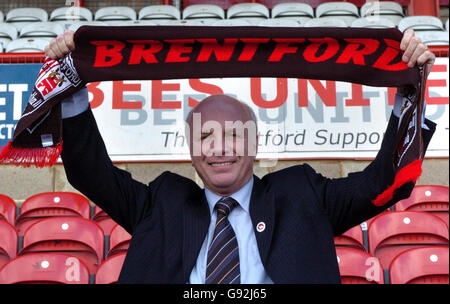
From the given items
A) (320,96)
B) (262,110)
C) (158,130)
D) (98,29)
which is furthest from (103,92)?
(98,29)

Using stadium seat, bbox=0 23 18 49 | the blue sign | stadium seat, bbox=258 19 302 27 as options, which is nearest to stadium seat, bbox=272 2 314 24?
stadium seat, bbox=258 19 302 27

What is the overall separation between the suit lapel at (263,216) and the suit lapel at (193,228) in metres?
0.12

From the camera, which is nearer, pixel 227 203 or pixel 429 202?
pixel 227 203

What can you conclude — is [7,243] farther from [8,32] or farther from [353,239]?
[8,32]

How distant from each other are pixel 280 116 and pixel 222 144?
2.81 meters

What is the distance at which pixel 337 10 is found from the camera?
671 cm

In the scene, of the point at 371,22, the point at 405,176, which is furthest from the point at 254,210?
the point at 371,22

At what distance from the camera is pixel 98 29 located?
161 cm

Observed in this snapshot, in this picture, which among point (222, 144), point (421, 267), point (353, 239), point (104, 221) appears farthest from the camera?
point (104, 221)

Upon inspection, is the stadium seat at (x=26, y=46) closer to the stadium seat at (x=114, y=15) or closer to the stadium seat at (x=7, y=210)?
the stadium seat at (x=114, y=15)

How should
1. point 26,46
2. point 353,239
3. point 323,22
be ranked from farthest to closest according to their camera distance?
point 323,22 → point 26,46 → point 353,239

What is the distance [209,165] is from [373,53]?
54 cm

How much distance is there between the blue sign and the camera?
4055 millimetres

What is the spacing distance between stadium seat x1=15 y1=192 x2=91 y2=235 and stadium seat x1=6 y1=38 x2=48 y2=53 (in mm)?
1779
